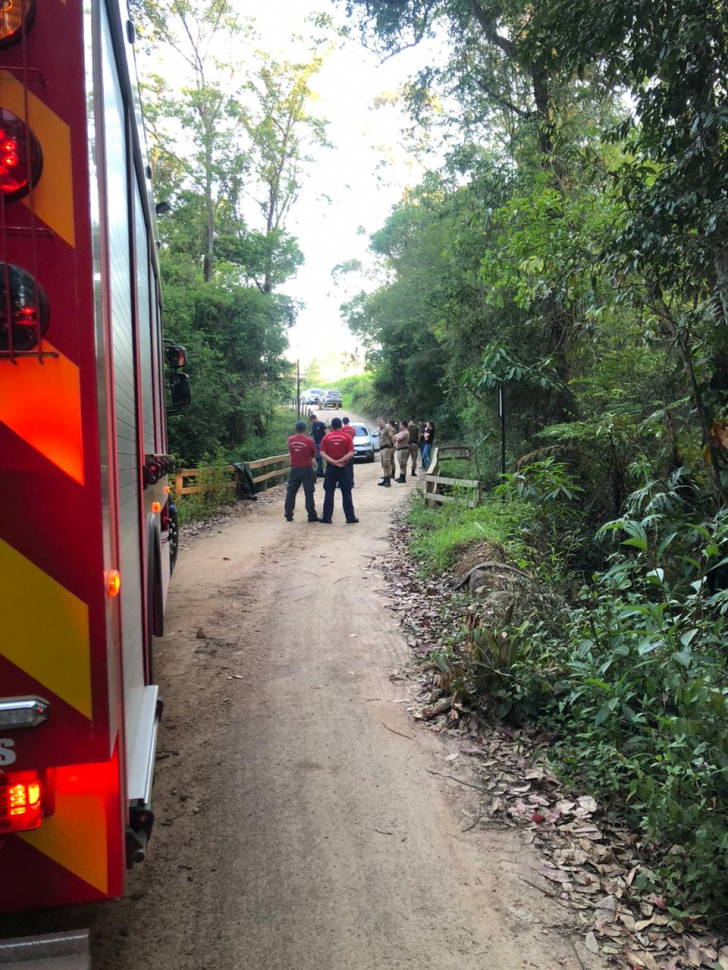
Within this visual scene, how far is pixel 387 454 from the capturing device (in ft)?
64.4

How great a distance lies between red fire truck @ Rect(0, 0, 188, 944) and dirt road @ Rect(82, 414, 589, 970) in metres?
1.07

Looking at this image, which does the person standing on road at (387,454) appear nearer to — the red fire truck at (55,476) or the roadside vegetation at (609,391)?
the roadside vegetation at (609,391)

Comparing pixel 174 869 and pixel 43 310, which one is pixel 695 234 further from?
pixel 174 869

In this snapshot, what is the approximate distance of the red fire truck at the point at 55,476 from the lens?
1.91 meters

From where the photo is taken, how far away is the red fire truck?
1914 mm

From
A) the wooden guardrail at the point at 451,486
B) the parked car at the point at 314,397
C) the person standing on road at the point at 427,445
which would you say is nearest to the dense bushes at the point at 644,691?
the wooden guardrail at the point at 451,486

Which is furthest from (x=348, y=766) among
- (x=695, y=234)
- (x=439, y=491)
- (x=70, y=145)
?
(x=439, y=491)

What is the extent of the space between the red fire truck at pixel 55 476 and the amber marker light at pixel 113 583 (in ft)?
0.05

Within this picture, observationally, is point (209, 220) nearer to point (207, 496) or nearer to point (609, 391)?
point (207, 496)

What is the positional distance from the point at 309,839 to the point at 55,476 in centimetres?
255

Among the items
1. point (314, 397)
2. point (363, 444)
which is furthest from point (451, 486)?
point (314, 397)

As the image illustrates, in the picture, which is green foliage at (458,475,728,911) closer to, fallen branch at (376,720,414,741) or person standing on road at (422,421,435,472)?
fallen branch at (376,720,414,741)

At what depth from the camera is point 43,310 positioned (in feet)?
6.35

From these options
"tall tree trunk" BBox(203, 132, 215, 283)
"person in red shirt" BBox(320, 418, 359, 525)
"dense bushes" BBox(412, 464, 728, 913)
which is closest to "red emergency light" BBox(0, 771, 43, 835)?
"dense bushes" BBox(412, 464, 728, 913)
